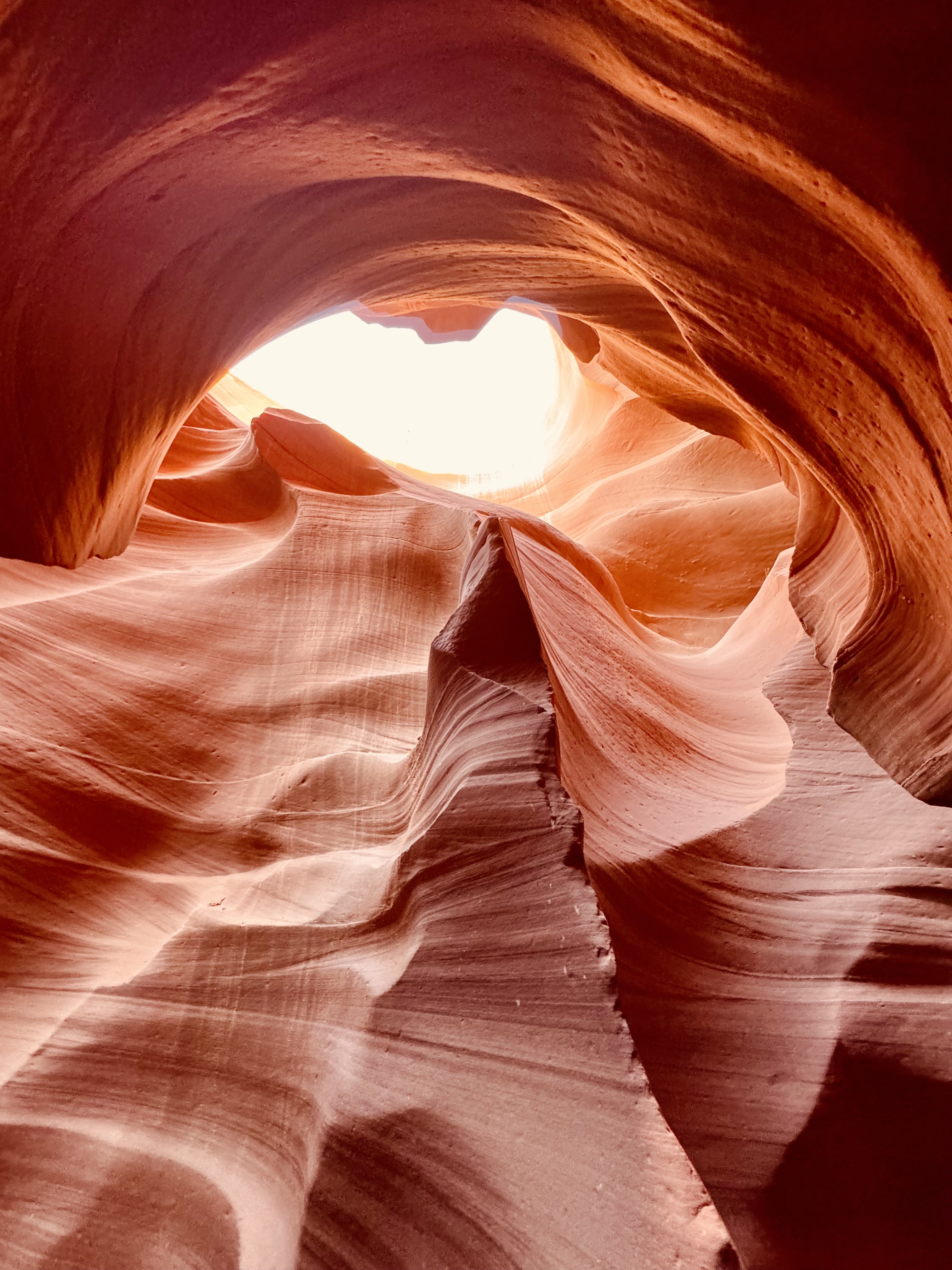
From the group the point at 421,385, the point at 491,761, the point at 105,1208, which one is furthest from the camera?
the point at 421,385

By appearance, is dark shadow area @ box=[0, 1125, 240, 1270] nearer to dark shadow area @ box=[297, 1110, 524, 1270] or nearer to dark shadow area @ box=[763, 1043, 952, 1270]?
dark shadow area @ box=[297, 1110, 524, 1270]

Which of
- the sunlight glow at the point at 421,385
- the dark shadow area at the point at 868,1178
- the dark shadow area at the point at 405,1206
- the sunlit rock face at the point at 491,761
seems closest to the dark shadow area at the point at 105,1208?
the sunlit rock face at the point at 491,761

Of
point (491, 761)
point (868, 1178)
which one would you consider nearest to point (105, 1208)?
point (491, 761)

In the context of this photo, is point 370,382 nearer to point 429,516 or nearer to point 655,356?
point 429,516

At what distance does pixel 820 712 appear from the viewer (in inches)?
118

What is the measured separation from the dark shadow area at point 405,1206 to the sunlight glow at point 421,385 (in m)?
8.43

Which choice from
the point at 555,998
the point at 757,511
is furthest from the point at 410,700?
the point at 757,511

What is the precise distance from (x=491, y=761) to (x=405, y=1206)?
1.03m

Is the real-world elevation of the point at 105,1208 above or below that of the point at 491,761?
below

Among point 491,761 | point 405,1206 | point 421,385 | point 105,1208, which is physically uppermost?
point 421,385

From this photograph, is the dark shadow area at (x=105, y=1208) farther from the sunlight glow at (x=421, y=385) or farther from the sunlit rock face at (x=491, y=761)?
the sunlight glow at (x=421, y=385)

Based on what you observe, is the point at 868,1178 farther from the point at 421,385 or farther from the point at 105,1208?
the point at 421,385

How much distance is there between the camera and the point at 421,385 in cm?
1038

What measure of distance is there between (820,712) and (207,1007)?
2.35 m
